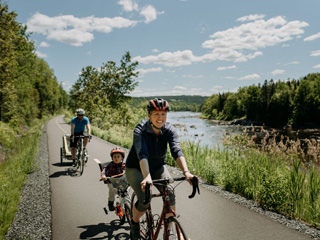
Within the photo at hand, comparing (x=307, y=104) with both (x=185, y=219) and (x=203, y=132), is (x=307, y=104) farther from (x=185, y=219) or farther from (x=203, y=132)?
(x=185, y=219)

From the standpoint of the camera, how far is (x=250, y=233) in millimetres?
3842

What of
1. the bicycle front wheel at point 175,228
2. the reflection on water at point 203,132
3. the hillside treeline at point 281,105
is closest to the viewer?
the bicycle front wheel at point 175,228

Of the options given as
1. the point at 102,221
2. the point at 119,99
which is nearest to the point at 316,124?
the point at 119,99

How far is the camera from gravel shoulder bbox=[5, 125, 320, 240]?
12.9ft

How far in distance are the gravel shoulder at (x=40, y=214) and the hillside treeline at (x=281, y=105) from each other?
6751 cm

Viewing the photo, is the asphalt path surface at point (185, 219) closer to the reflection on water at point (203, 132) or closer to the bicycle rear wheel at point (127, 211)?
the bicycle rear wheel at point (127, 211)

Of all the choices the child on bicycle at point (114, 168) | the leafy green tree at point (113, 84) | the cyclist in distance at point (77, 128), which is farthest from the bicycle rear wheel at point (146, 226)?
the leafy green tree at point (113, 84)

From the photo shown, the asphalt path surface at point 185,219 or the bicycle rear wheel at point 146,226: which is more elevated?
the bicycle rear wheel at point 146,226

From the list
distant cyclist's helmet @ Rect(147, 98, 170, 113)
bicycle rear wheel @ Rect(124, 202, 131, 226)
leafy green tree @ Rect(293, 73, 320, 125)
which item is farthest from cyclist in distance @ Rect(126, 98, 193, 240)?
leafy green tree @ Rect(293, 73, 320, 125)

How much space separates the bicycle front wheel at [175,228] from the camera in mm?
2367

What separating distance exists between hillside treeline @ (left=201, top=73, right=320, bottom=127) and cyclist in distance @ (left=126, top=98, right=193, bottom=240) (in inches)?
2769

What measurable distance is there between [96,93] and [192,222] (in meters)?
35.9

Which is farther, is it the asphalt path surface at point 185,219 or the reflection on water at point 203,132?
the reflection on water at point 203,132

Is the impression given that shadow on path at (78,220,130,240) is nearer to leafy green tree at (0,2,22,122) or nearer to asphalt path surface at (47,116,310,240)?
asphalt path surface at (47,116,310,240)
